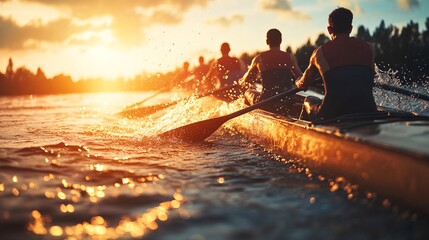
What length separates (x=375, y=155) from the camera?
284cm

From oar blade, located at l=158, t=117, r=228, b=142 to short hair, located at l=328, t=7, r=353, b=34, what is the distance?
2397 millimetres

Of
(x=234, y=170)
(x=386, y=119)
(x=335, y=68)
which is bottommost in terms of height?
(x=234, y=170)

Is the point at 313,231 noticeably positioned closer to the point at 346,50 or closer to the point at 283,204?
the point at 283,204

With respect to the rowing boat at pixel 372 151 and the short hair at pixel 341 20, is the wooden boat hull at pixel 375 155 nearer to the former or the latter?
the rowing boat at pixel 372 151

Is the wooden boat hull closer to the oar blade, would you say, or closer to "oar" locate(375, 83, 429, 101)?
the oar blade

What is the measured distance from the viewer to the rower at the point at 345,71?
4.33m

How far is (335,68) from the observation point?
171 inches

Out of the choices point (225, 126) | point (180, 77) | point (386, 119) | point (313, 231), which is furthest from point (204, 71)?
point (313, 231)

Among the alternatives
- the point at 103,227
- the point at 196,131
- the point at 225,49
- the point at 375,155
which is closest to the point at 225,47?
the point at 225,49

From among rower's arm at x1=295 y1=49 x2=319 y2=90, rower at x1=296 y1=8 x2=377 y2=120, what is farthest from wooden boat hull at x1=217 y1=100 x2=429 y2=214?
rower's arm at x1=295 y1=49 x2=319 y2=90

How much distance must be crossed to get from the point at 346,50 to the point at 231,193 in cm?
215

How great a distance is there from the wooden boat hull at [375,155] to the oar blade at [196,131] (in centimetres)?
192

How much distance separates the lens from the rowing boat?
2.48 meters

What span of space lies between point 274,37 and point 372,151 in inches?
177
